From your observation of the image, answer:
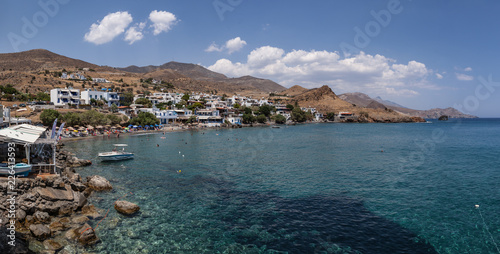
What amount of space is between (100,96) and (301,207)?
348 feet

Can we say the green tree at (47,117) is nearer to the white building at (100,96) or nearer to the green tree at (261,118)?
the white building at (100,96)

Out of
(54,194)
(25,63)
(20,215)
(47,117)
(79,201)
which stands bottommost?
(79,201)

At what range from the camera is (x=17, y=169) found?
2030cm

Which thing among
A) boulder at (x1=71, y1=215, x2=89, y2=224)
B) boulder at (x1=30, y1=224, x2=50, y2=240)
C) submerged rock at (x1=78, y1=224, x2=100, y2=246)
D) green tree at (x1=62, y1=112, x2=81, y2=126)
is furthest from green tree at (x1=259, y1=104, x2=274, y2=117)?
boulder at (x1=30, y1=224, x2=50, y2=240)

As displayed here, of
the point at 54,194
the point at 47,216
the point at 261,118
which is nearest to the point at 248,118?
the point at 261,118

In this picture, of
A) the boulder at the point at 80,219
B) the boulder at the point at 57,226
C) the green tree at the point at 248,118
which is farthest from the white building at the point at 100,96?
the boulder at the point at 57,226

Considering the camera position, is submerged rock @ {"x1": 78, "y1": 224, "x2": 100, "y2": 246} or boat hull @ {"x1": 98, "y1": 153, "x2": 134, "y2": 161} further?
boat hull @ {"x1": 98, "y1": 153, "x2": 134, "y2": 161}

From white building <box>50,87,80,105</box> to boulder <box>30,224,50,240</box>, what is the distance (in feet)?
309

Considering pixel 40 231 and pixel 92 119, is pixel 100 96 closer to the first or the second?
pixel 92 119

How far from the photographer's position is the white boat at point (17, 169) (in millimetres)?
19875

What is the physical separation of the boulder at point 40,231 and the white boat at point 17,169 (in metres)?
7.02

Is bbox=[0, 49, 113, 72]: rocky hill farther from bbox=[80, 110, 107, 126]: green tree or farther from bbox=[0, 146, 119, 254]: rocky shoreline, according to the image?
bbox=[0, 146, 119, 254]: rocky shoreline

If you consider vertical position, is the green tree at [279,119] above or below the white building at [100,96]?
below

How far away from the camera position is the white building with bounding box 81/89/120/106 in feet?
329
